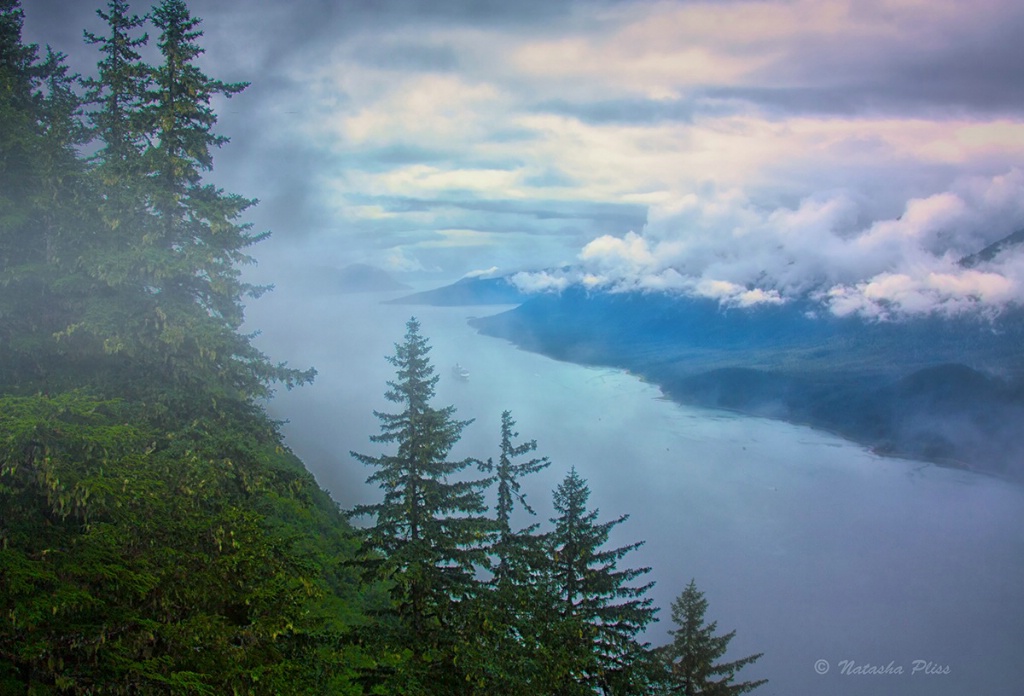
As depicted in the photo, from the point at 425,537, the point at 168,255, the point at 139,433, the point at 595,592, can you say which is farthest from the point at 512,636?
the point at 168,255

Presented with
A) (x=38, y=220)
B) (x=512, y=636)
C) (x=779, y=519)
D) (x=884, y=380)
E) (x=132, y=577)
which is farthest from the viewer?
(x=884, y=380)

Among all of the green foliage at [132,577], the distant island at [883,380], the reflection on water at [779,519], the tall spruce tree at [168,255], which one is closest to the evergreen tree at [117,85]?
the tall spruce tree at [168,255]

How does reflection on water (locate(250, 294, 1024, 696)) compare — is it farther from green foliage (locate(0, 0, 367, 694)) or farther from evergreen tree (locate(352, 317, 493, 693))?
evergreen tree (locate(352, 317, 493, 693))

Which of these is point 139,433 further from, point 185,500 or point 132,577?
point 132,577

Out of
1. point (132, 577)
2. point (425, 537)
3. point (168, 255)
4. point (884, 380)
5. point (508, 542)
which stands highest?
point (884, 380)

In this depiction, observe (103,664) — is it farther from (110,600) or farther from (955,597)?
(955,597)

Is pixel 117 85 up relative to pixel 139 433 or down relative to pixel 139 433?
up
